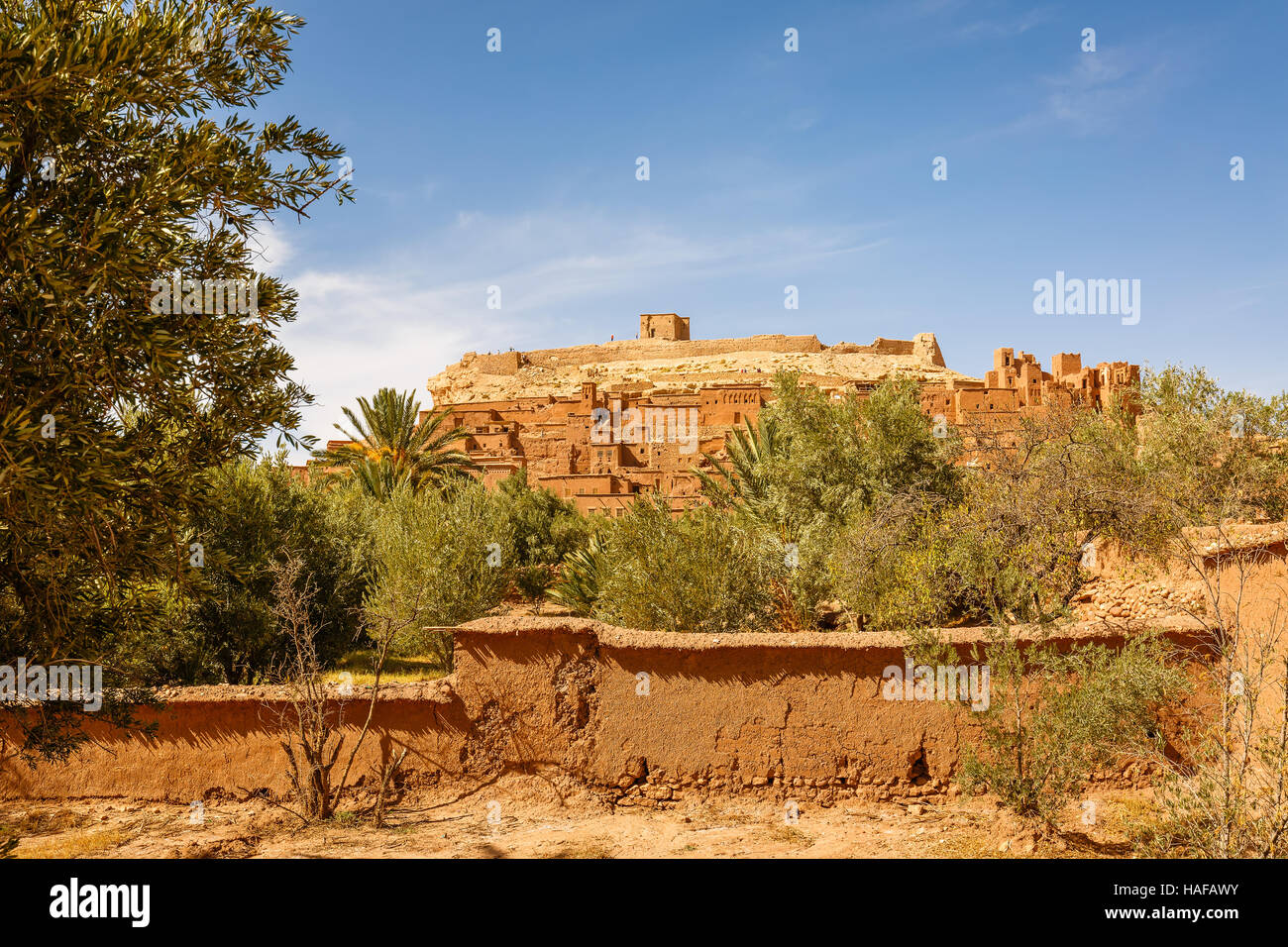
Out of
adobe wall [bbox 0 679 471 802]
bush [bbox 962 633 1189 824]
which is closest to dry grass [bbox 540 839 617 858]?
adobe wall [bbox 0 679 471 802]

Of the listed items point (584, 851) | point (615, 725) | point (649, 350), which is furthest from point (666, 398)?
point (584, 851)

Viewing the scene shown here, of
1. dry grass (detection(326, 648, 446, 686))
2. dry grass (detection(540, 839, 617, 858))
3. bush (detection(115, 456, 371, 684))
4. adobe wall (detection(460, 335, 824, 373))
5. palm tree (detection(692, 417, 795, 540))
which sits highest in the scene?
adobe wall (detection(460, 335, 824, 373))

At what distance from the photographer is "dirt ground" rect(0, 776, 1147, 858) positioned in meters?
6.88

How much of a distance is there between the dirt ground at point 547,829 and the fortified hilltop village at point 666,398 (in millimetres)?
10380

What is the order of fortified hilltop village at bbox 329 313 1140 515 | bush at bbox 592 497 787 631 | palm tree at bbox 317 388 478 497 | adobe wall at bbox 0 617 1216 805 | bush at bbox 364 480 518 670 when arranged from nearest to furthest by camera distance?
1. adobe wall at bbox 0 617 1216 805
2. bush at bbox 592 497 787 631
3. bush at bbox 364 480 518 670
4. palm tree at bbox 317 388 478 497
5. fortified hilltop village at bbox 329 313 1140 515

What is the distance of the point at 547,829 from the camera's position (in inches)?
299

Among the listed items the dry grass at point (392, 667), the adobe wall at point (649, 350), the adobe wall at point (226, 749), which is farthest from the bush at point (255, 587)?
the adobe wall at point (649, 350)

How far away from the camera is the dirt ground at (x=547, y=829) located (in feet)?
22.6

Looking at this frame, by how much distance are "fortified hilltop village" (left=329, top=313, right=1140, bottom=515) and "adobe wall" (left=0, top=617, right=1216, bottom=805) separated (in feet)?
32.6

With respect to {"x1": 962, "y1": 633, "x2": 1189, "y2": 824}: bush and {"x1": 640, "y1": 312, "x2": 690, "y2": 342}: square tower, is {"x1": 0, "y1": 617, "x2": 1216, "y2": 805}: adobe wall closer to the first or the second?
{"x1": 962, "y1": 633, "x2": 1189, "y2": 824}: bush

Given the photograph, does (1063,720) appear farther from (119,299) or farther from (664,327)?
(664,327)

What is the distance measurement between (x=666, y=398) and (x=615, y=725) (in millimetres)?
49166

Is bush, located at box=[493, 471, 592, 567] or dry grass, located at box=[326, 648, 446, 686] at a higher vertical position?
bush, located at box=[493, 471, 592, 567]
